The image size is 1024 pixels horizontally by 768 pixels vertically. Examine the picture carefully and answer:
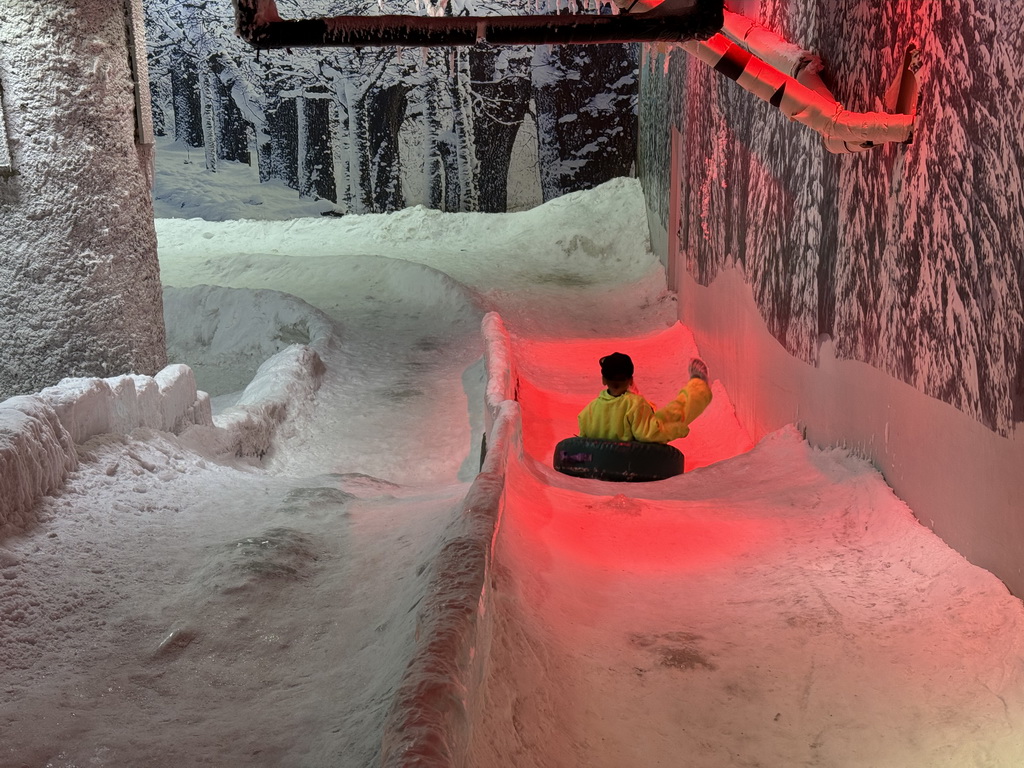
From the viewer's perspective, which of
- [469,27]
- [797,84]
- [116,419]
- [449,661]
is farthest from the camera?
[116,419]

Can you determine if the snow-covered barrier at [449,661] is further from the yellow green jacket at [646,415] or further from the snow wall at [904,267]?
the yellow green jacket at [646,415]

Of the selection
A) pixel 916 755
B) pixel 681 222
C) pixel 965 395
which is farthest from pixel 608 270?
pixel 916 755

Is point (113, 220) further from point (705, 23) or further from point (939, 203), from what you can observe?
point (939, 203)

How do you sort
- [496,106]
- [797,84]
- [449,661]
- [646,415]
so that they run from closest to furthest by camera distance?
1. [449,661]
2. [797,84]
3. [646,415]
4. [496,106]

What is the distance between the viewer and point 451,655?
2488mm

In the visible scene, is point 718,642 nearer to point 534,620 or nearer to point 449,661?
point 534,620

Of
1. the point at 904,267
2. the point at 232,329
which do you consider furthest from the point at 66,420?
the point at 232,329

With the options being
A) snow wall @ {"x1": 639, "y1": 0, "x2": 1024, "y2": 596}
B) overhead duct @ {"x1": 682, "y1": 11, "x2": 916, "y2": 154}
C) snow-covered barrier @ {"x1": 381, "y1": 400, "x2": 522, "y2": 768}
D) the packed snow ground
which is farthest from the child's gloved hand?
snow-covered barrier @ {"x1": 381, "y1": 400, "x2": 522, "y2": 768}

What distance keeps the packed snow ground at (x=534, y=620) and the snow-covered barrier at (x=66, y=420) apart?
11 cm

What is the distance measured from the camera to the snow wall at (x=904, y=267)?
323cm

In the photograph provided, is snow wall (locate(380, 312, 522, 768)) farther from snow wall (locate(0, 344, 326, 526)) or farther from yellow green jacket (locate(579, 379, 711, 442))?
yellow green jacket (locate(579, 379, 711, 442))

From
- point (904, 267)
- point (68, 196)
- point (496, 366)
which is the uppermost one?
point (68, 196)

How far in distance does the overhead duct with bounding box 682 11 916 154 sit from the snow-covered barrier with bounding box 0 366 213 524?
→ 3.33 meters

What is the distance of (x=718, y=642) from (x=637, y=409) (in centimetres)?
272
